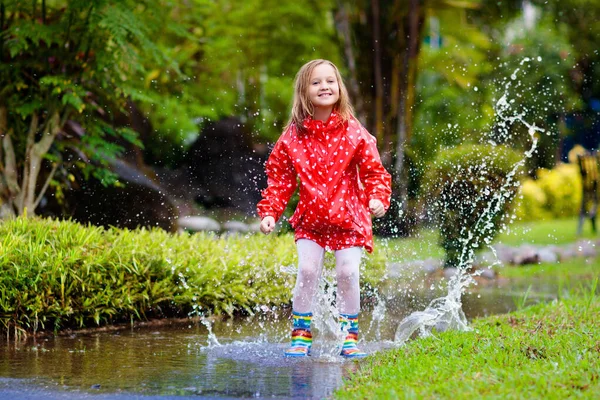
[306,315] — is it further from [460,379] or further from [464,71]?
[464,71]

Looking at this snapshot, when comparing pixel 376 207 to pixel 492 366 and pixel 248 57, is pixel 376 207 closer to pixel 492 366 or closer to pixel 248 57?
pixel 492 366

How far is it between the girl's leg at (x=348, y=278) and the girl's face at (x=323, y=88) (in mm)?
787

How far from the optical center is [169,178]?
47.4 feet

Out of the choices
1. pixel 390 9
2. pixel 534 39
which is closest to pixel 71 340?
pixel 390 9

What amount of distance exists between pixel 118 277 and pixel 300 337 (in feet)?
5.75

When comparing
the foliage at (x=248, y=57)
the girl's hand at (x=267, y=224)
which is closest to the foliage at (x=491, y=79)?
the foliage at (x=248, y=57)

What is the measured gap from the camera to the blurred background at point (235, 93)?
846 centimetres

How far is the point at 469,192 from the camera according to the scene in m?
8.81

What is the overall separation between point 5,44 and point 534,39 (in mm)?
17775

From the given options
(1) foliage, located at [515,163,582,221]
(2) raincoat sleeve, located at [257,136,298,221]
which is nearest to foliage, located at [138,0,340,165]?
(1) foliage, located at [515,163,582,221]

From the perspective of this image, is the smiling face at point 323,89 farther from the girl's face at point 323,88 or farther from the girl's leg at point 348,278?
the girl's leg at point 348,278

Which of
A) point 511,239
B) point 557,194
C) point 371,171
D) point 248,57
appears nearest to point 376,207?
point 371,171

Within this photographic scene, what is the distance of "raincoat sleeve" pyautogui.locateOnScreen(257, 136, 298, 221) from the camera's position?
4973 millimetres

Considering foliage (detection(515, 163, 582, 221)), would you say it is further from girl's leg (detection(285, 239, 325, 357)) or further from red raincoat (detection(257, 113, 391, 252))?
girl's leg (detection(285, 239, 325, 357))
